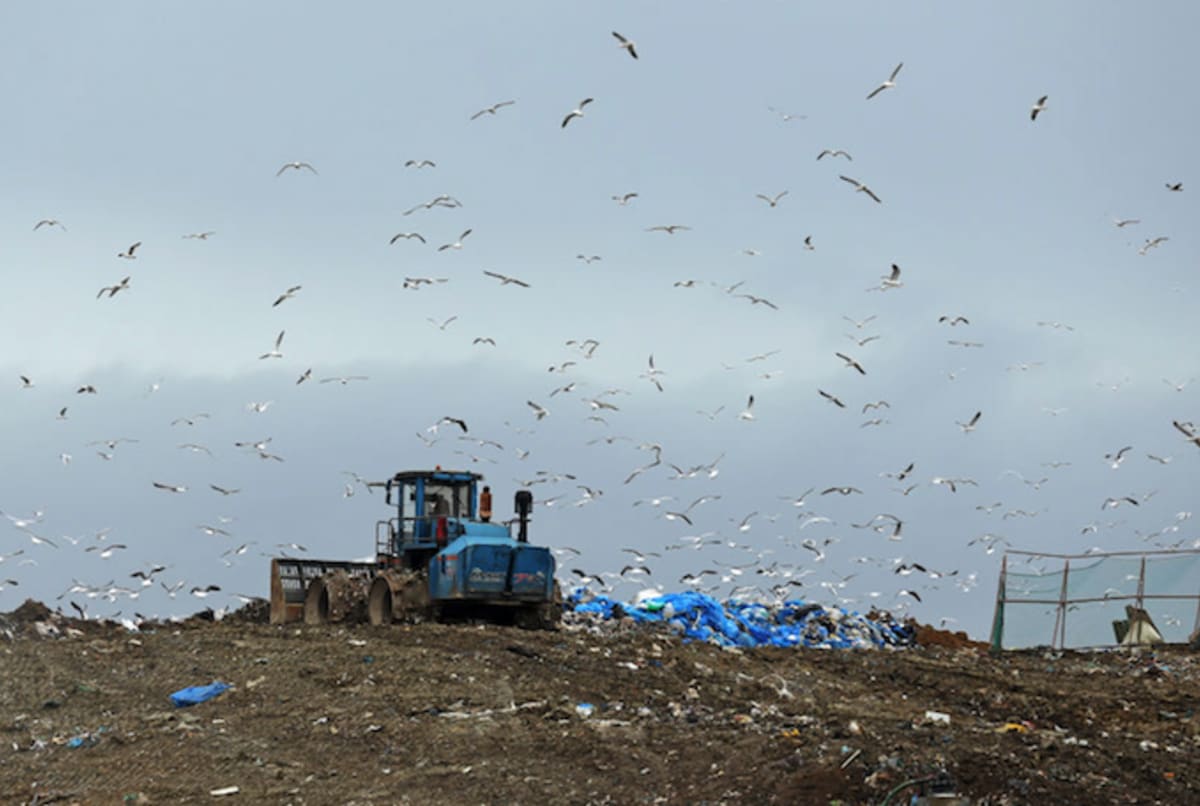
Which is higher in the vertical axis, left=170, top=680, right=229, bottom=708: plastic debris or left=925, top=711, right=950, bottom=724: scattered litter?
left=925, top=711, right=950, bottom=724: scattered litter

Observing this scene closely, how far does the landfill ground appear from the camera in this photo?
372 inches

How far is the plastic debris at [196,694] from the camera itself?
43.3 feet

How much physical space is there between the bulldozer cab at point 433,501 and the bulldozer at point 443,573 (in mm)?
14

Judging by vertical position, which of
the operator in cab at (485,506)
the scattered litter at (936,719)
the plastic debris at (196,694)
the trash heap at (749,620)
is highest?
the operator in cab at (485,506)

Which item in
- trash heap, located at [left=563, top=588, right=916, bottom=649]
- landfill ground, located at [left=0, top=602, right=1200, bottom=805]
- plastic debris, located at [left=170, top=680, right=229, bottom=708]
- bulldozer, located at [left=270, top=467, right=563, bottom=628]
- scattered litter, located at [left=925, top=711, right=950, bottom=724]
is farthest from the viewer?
trash heap, located at [left=563, top=588, right=916, bottom=649]

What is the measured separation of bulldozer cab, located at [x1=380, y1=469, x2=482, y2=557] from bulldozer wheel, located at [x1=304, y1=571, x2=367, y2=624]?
908 mm

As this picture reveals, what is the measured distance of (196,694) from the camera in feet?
43.8

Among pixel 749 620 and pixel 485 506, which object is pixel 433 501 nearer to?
pixel 485 506

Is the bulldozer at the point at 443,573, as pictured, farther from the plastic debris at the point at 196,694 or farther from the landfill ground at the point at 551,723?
the plastic debris at the point at 196,694

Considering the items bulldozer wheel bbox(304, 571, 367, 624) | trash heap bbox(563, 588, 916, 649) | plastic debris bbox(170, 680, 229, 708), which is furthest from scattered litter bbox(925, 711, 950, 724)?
bulldozer wheel bbox(304, 571, 367, 624)

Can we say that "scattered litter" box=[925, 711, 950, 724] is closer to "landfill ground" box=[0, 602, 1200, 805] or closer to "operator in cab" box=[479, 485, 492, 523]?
"landfill ground" box=[0, 602, 1200, 805]

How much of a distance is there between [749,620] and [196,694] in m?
11.6

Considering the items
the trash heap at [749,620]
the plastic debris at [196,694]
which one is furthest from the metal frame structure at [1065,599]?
the plastic debris at [196,694]

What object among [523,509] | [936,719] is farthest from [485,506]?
[936,719]
